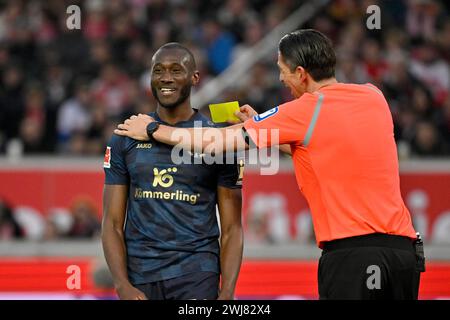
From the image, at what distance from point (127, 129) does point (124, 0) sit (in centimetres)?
908

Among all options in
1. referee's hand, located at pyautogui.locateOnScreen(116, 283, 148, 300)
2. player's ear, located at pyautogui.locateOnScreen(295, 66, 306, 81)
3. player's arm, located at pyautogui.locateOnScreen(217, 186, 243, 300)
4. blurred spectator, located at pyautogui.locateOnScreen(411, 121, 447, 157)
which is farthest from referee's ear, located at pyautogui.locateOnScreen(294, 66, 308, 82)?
blurred spectator, located at pyautogui.locateOnScreen(411, 121, 447, 157)

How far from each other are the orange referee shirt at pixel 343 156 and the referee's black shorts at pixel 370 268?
6cm

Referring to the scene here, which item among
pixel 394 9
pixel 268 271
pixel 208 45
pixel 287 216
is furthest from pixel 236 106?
pixel 394 9

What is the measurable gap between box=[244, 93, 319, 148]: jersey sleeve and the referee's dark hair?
178 millimetres

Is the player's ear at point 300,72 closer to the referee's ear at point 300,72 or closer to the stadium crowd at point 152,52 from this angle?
the referee's ear at point 300,72

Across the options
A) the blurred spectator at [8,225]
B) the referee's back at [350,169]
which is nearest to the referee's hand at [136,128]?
the referee's back at [350,169]

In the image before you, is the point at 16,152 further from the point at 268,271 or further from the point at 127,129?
the point at 127,129

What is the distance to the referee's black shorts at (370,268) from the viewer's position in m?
5.09

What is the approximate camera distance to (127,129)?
5656 millimetres

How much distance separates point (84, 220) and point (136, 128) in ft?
18.7

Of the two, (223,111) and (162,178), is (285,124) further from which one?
(162,178)

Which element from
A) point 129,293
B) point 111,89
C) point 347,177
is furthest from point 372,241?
point 111,89

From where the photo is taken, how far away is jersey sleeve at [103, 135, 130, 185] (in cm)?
570

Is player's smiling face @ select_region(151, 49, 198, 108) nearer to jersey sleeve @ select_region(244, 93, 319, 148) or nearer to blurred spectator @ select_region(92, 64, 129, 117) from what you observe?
jersey sleeve @ select_region(244, 93, 319, 148)
